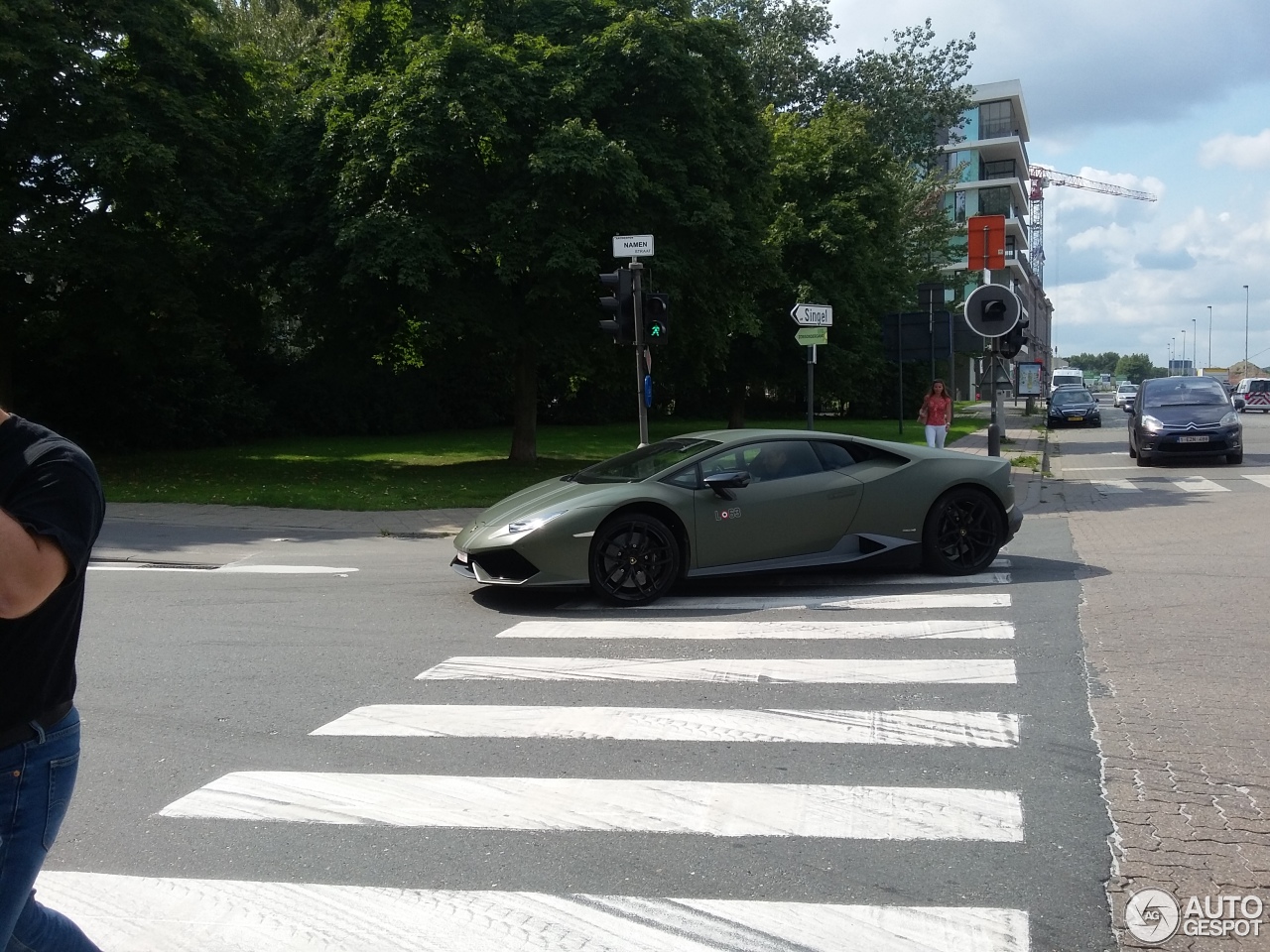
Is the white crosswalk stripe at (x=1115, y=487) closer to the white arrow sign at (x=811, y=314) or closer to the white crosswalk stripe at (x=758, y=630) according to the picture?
the white arrow sign at (x=811, y=314)

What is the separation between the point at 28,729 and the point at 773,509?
7537mm

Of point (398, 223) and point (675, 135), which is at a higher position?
point (675, 135)

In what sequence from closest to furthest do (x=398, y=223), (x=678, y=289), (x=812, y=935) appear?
(x=812, y=935) < (x=398, y=223) < (x=678, y=289)

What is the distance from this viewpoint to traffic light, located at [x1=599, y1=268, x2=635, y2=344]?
1450 centimetres

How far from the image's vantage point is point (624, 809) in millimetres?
4695

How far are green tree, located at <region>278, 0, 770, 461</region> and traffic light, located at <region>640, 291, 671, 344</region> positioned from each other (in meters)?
5.27

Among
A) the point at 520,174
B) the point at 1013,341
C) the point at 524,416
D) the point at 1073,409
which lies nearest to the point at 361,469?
the point at 524,416

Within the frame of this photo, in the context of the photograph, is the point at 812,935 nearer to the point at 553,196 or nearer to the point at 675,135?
the point at 553,196

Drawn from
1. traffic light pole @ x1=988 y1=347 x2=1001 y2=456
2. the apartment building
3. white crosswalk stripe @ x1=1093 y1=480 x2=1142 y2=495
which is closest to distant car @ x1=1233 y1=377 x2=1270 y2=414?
the apartment building

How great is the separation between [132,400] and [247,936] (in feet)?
99.6

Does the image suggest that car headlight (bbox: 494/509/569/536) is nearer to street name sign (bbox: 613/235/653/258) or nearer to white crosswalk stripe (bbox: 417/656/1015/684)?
white crosswalk stripe (bbox: 417/656/1015/684)

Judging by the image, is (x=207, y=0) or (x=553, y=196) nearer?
(x=553, y=196)

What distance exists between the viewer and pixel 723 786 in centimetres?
495

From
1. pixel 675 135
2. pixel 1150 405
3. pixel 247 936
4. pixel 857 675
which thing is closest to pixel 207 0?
pixel 675 135
